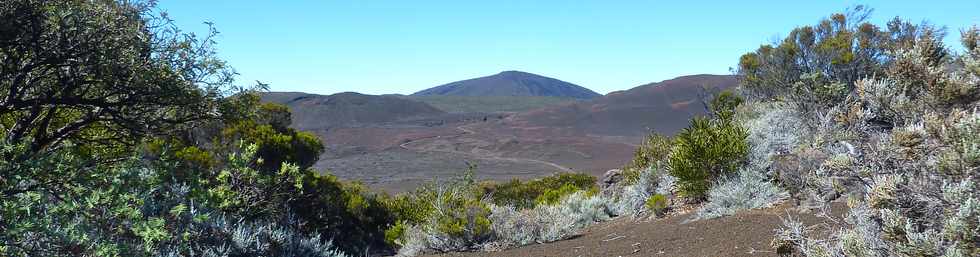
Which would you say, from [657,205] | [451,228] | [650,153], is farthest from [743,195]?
[650,153]

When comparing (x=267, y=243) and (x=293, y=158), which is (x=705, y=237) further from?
(x=293, y=158)

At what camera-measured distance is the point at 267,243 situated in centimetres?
521

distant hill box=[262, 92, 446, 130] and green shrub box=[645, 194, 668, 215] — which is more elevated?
distant hill box=[262, 92, 446, 130]

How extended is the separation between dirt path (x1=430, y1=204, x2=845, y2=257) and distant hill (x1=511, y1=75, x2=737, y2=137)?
142ft

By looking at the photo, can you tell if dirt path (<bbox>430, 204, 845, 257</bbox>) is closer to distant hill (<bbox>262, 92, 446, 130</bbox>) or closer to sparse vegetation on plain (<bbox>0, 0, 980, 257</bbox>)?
sparse vegetation on plain (<bbox>0, 0, 980, 257</bbox>)

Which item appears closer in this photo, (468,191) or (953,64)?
(953,64)

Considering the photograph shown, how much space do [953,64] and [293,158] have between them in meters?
9.69

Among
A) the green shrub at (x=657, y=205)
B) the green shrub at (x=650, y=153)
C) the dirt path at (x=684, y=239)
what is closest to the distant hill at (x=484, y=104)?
the green shrub at (x=650, y=153)

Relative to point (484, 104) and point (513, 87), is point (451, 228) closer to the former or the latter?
point (484, 104)

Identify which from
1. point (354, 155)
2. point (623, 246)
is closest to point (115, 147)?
point (623, 246)

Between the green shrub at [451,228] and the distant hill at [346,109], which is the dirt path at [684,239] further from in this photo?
the distant hill at [346,109]

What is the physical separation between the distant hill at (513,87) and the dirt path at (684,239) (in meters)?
149

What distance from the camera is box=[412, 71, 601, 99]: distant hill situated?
524ft

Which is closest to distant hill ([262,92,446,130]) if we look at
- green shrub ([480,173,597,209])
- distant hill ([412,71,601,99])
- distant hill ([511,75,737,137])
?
distant hill ([511,75,737,137])
